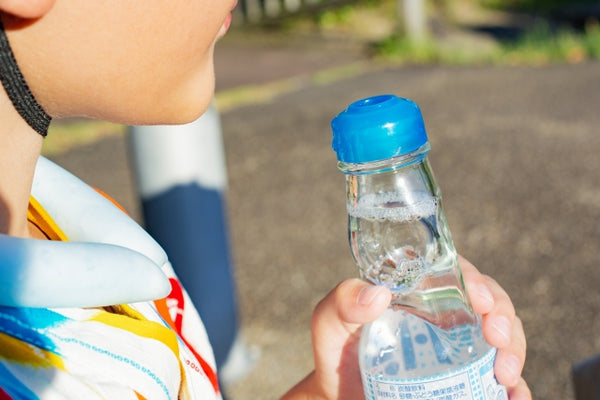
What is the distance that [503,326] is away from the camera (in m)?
1.28

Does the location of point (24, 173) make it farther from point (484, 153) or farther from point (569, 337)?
Result: point (484, 153)

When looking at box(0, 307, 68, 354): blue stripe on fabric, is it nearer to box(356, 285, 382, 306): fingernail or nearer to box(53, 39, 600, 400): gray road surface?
box(356, 285, 382, 306): fingernail

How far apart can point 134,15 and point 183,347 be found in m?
0.52

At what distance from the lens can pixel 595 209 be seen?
4336 mm

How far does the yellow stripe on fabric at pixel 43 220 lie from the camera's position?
4.22 feet

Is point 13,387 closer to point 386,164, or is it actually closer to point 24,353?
point 24,353

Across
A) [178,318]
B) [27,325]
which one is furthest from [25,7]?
[178,318]

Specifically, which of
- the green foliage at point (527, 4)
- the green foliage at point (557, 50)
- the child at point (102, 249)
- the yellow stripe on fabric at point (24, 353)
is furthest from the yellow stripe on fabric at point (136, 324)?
the green foliage at point (527, 4)

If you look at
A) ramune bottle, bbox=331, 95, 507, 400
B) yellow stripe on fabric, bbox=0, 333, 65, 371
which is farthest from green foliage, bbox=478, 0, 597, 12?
yellow stripe on fabric, bbox=0, 333, 65, 371

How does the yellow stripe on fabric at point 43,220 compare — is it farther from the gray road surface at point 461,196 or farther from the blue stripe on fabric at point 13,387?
→ the gray road surface at point 461,196

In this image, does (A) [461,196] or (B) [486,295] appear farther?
(A) [461,196]

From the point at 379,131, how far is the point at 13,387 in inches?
23.2

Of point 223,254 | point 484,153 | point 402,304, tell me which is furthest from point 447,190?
point 402,304

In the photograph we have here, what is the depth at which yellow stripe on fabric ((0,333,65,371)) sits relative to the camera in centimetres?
95
